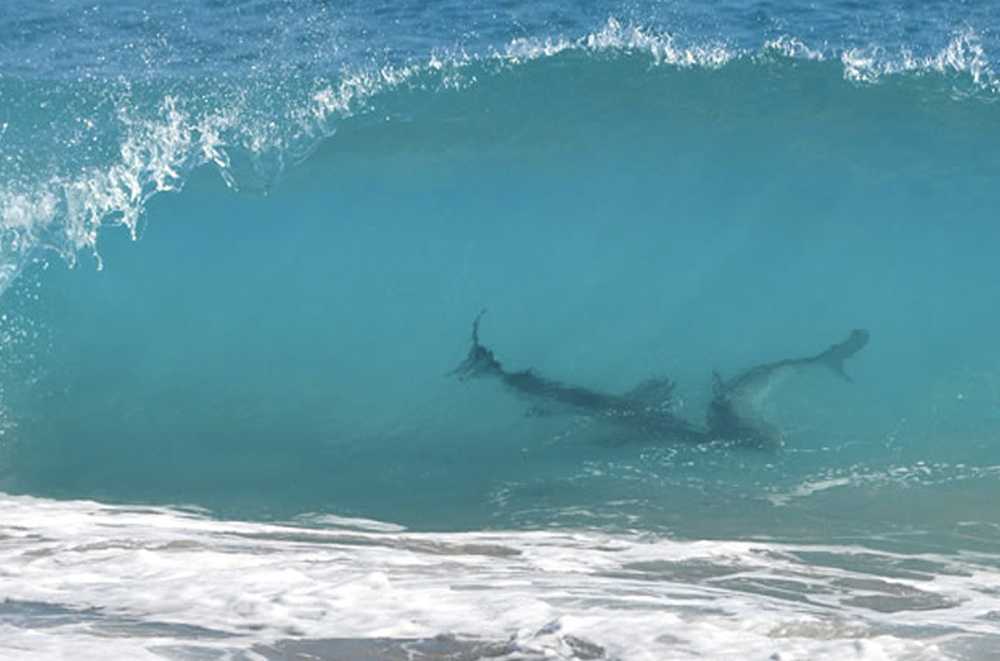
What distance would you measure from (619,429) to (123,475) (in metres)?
3.54

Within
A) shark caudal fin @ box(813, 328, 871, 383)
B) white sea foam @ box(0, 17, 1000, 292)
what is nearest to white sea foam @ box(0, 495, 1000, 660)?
shark caudal fin @ box(813, 328, 871, 383)

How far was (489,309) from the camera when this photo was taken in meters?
12.7

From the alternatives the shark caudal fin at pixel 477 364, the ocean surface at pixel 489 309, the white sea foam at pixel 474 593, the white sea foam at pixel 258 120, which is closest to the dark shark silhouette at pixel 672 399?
the shark caudal fin at pixel 477 364

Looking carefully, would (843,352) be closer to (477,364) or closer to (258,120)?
(477,364)

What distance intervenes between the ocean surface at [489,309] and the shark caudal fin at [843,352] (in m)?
A: 0.11

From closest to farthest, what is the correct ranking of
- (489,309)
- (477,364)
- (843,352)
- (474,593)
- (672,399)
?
(474,593)
(672,399)
(843,352)
(477,364)
(489,309)

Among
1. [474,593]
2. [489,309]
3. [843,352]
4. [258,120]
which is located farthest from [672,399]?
[258,120]

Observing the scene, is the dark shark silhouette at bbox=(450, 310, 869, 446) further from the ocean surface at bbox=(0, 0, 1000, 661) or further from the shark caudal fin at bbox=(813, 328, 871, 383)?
the ocean surface at bbox=(0, 0, 1000, 661)

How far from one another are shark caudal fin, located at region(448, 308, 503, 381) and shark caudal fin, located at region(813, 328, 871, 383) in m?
2.44

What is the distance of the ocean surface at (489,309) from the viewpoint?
8281 millimetres

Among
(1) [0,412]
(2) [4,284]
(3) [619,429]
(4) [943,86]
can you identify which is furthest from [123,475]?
(4) [943,86]

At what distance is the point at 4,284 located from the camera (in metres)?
12.8

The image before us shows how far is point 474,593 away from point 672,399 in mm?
3690

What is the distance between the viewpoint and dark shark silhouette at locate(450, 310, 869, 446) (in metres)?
10.5
